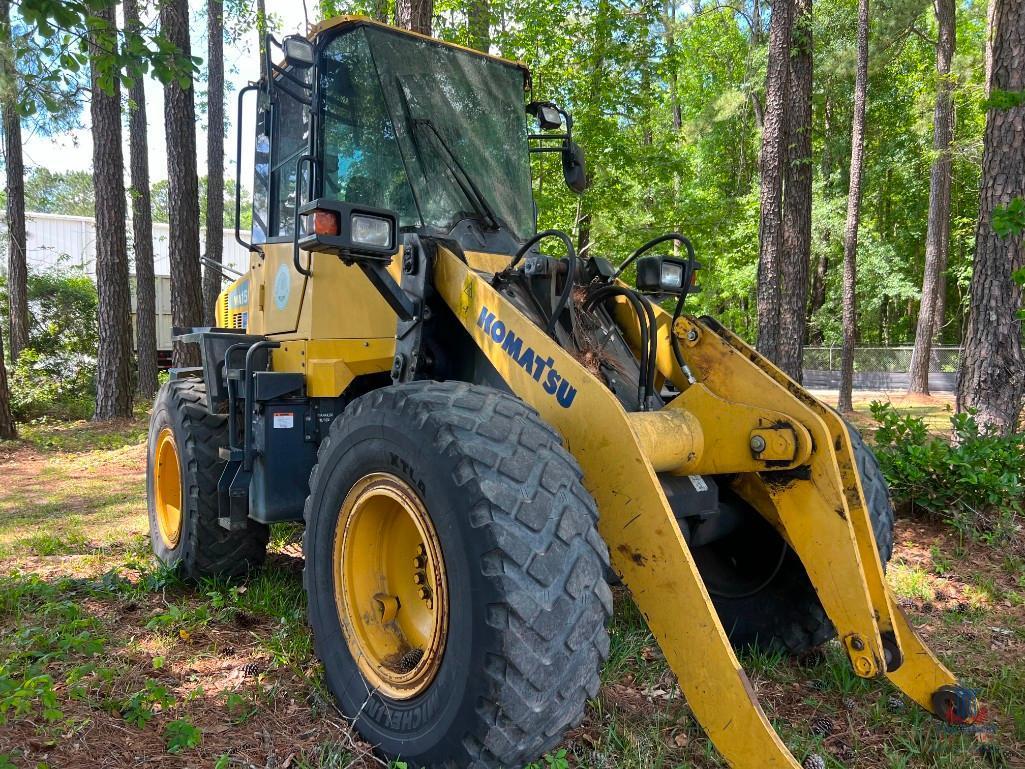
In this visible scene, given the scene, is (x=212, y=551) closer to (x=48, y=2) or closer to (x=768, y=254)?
(x=48, y=2)

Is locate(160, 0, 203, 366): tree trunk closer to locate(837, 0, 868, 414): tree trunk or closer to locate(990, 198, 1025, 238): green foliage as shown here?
locate(990, 198, 1025, 238): green foliage

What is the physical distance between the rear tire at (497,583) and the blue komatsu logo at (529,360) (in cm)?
18

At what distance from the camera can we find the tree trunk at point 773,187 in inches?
333

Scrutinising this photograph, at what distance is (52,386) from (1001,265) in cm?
1718

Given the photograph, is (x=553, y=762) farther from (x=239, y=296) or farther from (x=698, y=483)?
(x=239, y=296)

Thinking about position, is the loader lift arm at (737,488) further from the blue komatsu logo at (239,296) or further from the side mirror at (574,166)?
the blue komatsu logo at (239,296)

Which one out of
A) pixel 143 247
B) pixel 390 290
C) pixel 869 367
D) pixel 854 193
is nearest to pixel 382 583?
pixel 390 290

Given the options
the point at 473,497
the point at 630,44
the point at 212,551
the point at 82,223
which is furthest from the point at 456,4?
the point at 82,223

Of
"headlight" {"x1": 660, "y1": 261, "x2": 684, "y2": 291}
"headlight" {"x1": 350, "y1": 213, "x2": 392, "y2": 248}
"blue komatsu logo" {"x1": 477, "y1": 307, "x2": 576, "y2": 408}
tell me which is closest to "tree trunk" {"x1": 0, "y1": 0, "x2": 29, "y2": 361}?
"headlight" {"x1": 350, "y1": 213, "x2": 392, "y2": 248}

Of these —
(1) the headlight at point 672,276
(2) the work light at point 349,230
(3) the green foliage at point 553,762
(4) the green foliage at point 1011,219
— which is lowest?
(3) the green foliage at point 553,762

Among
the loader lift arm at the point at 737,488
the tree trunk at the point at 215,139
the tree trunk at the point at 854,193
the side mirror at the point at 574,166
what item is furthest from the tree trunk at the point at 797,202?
the tree trunk at the point at 215,139

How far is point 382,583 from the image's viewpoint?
2980mm

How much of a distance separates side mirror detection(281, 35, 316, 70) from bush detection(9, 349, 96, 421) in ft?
46.5

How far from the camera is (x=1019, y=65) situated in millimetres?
6012
